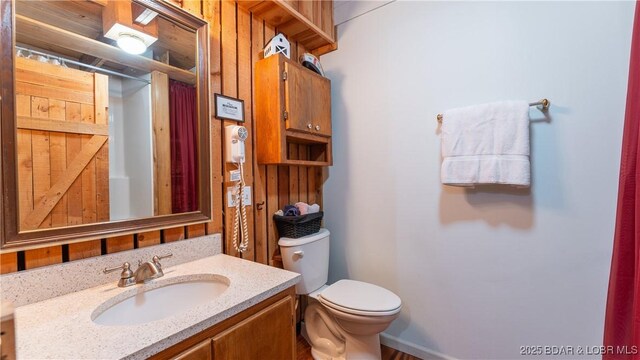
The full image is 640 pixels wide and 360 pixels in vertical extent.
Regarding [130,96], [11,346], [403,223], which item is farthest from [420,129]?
[11,346]

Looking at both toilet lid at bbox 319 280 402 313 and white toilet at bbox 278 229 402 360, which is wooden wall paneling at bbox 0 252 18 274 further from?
toilet lid at bbox 319 280 402 313

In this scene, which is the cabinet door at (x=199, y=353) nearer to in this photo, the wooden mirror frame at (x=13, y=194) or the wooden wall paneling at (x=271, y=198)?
the wooden mirror frame at (x=13, y=194)

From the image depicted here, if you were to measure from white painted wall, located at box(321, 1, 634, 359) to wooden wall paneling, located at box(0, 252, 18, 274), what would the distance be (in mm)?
1551

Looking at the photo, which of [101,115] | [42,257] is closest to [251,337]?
[42,257]

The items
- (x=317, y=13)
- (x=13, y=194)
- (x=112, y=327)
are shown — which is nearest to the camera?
(x=112, y=327)

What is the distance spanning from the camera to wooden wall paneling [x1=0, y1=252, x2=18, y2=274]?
30.6 inches

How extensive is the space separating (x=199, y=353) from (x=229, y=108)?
1.09 m

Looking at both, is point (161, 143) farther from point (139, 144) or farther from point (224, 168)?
point (224, 168)

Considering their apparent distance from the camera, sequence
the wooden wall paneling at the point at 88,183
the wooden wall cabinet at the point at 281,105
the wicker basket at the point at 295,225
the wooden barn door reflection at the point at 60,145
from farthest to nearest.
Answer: the wicker basket at the point at 295,225
the wooden wall cabinet at the point at 281,105
the wooden wall paneling at the point at 88,183
the wooden barn door reflection at the point at 60,145

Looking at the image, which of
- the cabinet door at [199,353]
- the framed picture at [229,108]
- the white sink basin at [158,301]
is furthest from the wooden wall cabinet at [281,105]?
the cabinet door at [199,353]

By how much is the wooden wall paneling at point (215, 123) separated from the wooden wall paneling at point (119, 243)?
1.08ft

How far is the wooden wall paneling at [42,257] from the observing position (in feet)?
2.70

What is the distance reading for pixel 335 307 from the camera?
4.59ft

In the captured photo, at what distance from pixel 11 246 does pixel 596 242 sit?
2.14m
